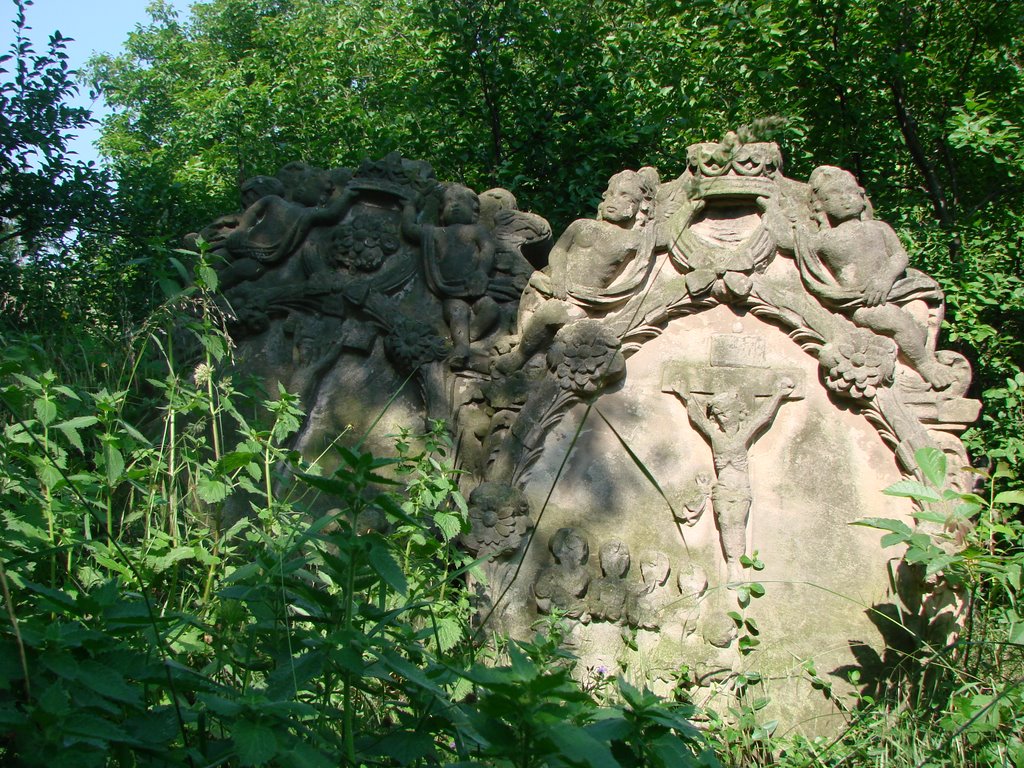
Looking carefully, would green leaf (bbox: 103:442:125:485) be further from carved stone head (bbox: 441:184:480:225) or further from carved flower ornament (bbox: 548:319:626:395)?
carved stone head (bbox: 441:184:480:225)

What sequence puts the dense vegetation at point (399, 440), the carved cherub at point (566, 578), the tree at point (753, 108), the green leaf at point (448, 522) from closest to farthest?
1. the dense vegetation at point (399, 440)
2. the green leaf at point (448, 522)
3. the carved cherub at point (566, 578)
4. the tree at point (753, 108)

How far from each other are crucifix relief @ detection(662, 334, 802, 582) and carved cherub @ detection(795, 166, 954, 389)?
0.39m

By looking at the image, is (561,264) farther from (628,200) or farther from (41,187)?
(41,187)

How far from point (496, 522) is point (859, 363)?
1684 mm

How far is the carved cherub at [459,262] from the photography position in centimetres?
496

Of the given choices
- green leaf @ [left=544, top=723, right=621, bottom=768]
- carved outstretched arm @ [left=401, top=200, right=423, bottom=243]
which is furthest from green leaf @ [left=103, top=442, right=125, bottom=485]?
carved outstretched arm @ [left=401, top=200, right=423, bottom=243]

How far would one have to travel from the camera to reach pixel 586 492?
4449 mm

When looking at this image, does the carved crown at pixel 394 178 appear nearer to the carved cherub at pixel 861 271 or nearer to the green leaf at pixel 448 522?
the carved cherub at pixel 861 271

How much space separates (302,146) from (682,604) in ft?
24.6

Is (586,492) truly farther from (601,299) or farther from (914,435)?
(914,435)

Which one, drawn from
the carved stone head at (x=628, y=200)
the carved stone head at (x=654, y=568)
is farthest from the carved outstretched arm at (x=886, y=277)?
the carved stone head at (x=654, y=568)

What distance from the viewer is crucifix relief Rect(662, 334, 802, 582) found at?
4.30 meters

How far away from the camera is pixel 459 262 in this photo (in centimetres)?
509

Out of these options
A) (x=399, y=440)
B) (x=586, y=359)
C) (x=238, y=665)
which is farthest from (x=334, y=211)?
(x=238, y=665)
